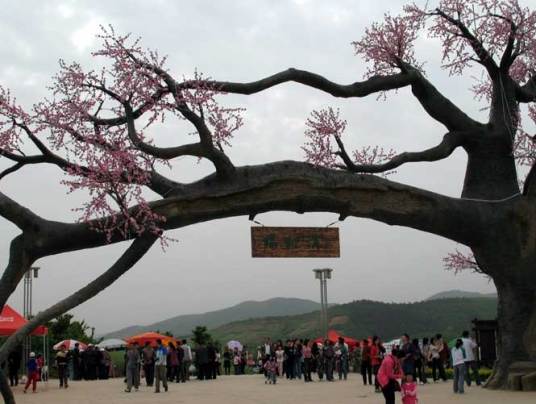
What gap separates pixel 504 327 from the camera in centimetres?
1639

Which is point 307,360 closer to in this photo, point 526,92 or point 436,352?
point 436,352

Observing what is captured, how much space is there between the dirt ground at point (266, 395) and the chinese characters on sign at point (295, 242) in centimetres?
334

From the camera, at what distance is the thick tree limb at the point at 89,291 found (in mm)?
11664

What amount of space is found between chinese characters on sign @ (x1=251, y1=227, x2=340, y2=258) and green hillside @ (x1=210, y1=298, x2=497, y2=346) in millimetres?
52512

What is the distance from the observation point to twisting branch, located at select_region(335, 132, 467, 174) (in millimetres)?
14578

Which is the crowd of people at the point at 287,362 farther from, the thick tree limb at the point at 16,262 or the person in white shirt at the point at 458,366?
the thick tree limb at the point at 16,262

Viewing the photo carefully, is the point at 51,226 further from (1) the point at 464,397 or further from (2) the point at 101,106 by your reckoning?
(1) the point at 464,397

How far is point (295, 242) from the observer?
1516 cm

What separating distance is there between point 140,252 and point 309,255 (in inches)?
163

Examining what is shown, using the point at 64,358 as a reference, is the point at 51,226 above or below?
above

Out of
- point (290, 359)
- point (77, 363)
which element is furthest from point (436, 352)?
point (77, 363)

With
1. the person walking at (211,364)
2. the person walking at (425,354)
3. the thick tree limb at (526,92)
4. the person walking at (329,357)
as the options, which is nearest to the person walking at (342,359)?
the person walking at (329,357)

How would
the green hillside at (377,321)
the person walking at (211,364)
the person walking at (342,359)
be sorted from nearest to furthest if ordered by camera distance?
the person walking at (342,359)
the person walking at (211,364)
the green hillside at (377,321)

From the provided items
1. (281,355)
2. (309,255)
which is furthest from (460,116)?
(281,355)
